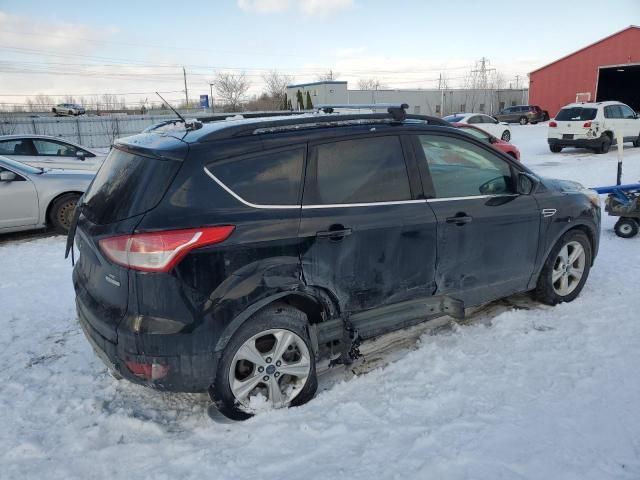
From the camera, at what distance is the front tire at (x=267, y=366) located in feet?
9.62

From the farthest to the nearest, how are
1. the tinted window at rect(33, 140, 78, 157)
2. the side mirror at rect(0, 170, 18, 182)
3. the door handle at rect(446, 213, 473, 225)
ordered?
the tinted window at rect(33, 140, 78, 157) < the side mirror at rect(0, 170, 18, 182) < the door handle at rect(446, 213, 473, 225)

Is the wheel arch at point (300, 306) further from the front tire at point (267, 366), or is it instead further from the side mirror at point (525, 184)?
the side mirror at point (525, 184)

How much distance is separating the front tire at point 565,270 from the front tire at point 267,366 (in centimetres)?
253

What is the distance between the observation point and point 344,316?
3.35 metres

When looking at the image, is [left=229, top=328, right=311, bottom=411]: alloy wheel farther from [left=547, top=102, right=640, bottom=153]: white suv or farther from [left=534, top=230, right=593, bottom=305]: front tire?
[left=547, top=102, right=640, bottom=153]: white suv

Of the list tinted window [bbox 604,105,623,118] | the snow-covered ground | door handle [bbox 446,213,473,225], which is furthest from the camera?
tinted window [bbox 604,105,623,118]

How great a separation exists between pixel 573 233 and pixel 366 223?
8.06 feet

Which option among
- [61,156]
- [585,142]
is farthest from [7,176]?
[585,142]

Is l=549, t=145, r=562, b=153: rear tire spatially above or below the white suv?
below

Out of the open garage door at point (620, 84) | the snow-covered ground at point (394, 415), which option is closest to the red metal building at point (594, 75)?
the open garage door at point (620, 84)

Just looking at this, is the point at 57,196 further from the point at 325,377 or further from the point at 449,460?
the point at 449,460

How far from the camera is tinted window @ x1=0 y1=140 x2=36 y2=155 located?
9852 millimetres

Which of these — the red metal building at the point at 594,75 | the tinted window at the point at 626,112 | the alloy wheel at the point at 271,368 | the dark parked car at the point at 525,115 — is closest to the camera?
the alloy wheel at the point at 271,368

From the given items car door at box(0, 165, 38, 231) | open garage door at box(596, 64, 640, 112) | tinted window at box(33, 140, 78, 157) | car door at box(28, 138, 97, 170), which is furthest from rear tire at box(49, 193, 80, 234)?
open garage door at box(596, 64, 640, 112)
